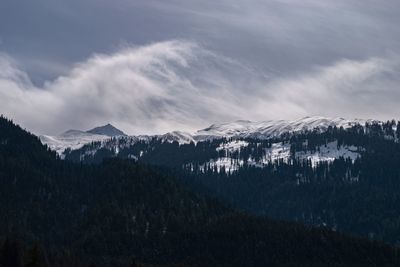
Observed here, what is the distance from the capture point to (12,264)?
157 meters

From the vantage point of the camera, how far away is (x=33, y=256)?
134375 millimetres

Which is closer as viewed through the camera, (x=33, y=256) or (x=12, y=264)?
(x=33, y=256)

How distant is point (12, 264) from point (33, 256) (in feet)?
83.5
